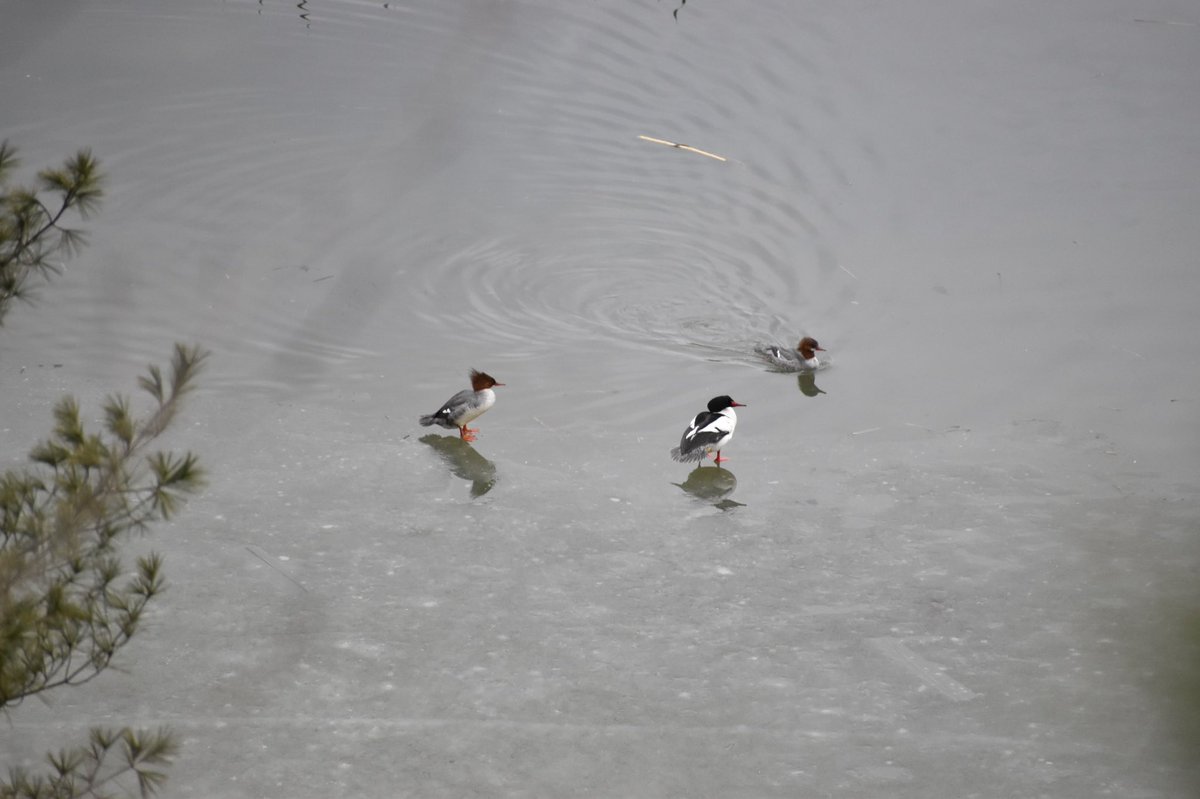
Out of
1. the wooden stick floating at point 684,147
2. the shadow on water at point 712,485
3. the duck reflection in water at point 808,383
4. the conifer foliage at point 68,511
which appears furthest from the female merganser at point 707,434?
the wooden stick floating at point 684,147

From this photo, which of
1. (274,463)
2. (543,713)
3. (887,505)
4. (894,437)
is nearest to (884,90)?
(894,437)

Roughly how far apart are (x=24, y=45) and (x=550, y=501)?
7.34 meters

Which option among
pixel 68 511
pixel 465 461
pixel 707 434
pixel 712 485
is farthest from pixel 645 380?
pixel 68 511

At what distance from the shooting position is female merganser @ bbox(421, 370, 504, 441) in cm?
680

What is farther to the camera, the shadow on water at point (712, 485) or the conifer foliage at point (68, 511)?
the shadow on water at point (712, 485)

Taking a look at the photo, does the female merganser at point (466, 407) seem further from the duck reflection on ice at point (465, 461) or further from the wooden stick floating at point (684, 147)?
the wooden stick floating at point (684, 147)

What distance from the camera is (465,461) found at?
670cm

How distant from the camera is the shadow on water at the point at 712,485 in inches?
252

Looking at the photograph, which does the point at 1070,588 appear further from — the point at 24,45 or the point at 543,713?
the point at 24,45

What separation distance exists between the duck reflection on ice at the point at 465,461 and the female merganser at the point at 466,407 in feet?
0.24

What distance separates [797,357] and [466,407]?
2.08 meters

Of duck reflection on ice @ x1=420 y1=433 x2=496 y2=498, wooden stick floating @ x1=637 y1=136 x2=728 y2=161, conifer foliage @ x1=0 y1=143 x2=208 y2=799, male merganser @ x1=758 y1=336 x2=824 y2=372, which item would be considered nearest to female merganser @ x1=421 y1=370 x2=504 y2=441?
duck reflection on ice @ x1=420 y1=433 x2=496 y2=498

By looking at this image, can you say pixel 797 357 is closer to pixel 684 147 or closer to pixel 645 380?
pixel 645 380

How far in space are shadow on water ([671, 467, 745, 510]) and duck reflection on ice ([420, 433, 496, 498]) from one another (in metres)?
0.91
